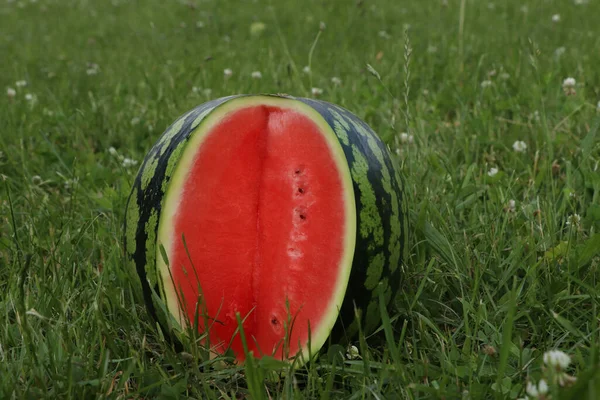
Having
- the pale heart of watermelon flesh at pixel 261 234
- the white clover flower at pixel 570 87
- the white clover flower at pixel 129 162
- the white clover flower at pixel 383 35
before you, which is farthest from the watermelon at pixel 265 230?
the white clover flower at pixel 383 35

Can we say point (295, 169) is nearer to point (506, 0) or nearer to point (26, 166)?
point (26, 166)

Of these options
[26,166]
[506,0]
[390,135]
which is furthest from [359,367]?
[506,0]

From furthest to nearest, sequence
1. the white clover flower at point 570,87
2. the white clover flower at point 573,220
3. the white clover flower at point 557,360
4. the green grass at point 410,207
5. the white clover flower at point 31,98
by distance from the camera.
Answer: the white clover flower at point 31,98, the white clover flower at point 570,87, the white clover flower at point 573,220, the green grass at point 410,207, the white clover flower at point 557,360

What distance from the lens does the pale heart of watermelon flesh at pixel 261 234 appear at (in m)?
1.66

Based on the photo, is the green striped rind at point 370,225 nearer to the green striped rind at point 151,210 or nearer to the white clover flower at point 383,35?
the green striped rind at point 151,210

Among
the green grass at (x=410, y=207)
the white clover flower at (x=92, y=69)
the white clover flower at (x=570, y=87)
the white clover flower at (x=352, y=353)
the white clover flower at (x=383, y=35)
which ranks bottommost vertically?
the white clover flower at (x=352, y=353)

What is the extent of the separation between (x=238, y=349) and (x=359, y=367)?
1.11ft

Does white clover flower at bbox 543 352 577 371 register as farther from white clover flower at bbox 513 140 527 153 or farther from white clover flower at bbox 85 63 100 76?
white clover flower at bbox 85 63 100 76

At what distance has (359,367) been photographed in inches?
63.4

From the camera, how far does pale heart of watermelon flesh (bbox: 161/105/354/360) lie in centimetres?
166

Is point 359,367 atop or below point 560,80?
below

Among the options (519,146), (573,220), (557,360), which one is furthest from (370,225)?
(519,146)

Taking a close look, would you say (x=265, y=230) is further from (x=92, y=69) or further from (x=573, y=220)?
(x=92, y=69)

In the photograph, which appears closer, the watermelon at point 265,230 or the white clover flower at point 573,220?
the watermelon at point 265,230
